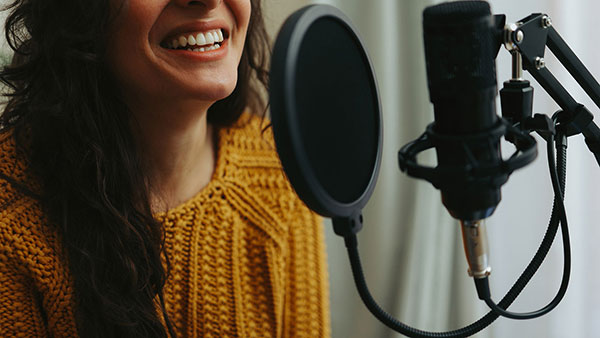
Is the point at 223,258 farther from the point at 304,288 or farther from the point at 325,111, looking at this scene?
the point at 325,111

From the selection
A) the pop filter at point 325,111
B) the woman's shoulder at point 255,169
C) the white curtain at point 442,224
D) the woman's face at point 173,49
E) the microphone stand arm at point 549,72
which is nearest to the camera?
the pop filter at point 325,111

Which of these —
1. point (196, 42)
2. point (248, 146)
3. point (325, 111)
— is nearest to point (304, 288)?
point (248, 146)

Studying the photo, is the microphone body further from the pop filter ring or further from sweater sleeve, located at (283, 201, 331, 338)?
sweater sleeve, located at (283, 201, 331, 338)

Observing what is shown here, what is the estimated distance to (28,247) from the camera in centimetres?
107

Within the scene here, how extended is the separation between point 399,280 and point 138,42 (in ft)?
3.47

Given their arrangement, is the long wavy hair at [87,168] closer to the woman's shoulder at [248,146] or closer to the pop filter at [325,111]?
the woman's shoulder at [248,146]

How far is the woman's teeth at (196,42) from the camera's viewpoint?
1.03 m

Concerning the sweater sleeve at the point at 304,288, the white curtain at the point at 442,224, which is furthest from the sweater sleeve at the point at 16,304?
the white curtain at the point at 442,224

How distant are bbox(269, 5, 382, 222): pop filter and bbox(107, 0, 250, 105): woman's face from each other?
0.47m

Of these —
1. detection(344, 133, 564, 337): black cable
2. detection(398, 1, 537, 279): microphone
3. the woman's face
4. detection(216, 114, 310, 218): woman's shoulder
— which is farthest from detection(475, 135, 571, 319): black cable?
detection(216, 114, 310, 218): woman's shoulder

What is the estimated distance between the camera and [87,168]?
110cm

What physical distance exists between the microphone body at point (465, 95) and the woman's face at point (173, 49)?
0.55 metres

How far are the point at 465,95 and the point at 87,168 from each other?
2.40ft

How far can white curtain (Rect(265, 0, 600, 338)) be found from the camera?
65.9 inches
